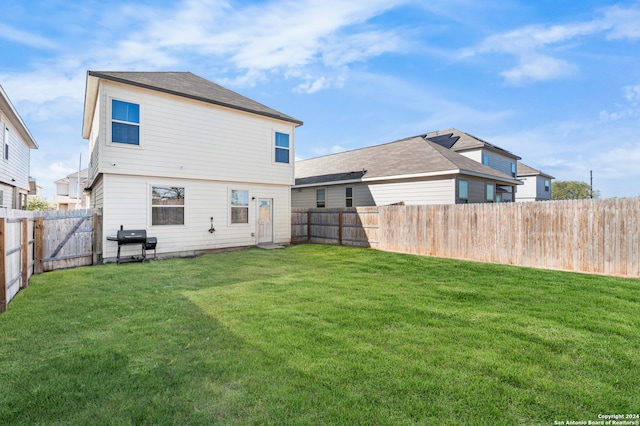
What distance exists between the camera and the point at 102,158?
30.8 ft

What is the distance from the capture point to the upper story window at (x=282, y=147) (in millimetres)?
13578

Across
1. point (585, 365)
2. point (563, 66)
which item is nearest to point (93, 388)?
point (585, 365)

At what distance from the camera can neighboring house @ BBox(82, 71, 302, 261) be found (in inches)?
→ 380

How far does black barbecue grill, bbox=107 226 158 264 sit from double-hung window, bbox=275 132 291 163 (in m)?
6.17

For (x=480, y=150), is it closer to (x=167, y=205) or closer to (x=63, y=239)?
(x=167, y=205)

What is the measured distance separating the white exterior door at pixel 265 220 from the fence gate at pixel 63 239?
5901mm

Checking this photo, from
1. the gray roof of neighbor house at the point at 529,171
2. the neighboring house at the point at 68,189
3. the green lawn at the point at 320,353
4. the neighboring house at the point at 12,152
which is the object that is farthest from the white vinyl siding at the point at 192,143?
the neighboring house at the point at 68,189

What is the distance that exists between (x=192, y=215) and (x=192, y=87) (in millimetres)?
5143

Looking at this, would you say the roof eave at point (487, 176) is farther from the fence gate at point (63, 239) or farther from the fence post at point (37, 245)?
the fence post at point (37, 245)

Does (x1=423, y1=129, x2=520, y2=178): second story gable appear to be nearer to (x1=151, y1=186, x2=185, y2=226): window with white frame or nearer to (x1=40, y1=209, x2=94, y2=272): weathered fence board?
(x1=151, y1=186, x2=185, y2=226): window with white frame

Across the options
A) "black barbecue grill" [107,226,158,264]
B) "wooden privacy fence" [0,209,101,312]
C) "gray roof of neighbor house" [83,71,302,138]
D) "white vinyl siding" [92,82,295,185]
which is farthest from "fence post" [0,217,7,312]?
"gray roof of neighbor house" [83,71,302,138]

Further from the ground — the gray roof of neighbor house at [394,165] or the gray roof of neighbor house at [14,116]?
the gray roof of neighbor house at [14,116]

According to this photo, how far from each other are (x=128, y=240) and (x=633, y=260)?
13.6 meters

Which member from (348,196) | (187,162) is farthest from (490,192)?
(187,162)
